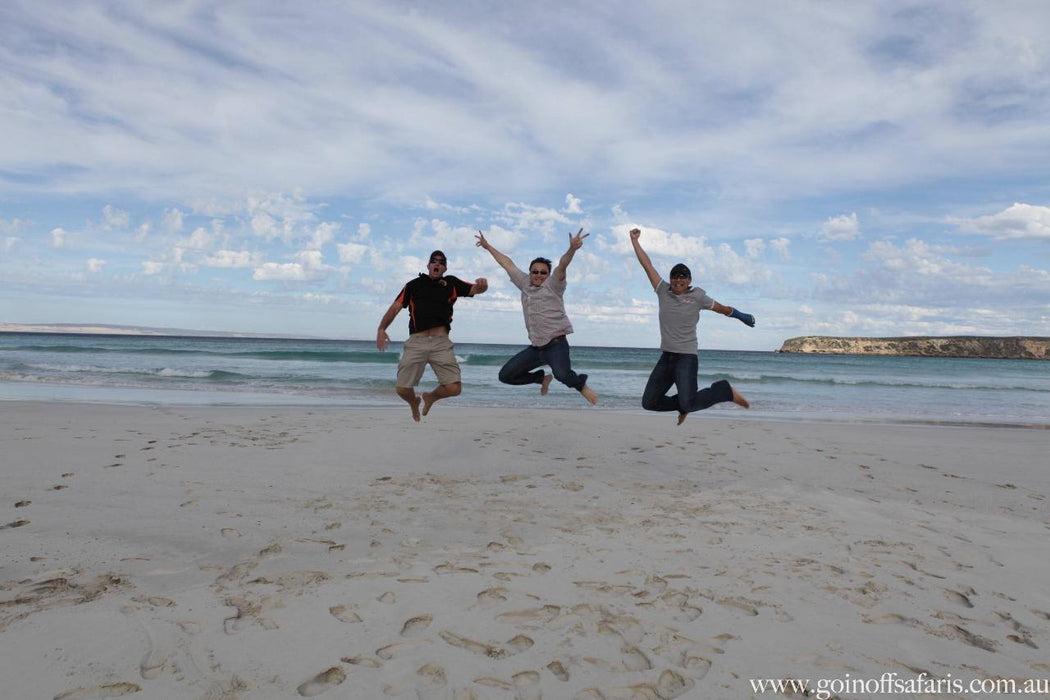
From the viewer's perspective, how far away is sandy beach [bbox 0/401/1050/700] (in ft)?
9.70

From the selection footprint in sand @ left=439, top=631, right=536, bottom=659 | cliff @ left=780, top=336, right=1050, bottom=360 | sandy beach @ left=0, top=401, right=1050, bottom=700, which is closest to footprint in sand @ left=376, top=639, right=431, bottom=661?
sandy beach @ left=0, top=401, right=1050, bottom=700

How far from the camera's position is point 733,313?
23.3 feet

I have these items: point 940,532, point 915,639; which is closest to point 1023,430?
point 940,532

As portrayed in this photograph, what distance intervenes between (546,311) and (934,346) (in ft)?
327

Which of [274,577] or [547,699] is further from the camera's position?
[274,577]

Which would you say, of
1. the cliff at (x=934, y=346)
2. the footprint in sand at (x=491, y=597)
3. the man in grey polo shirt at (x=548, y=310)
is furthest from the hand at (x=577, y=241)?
the cliff at (x=934, y=346)

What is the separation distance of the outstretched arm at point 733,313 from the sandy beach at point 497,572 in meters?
1.74

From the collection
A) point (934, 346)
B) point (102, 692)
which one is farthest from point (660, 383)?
point (934, 346)

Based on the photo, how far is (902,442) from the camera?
34.4 ft

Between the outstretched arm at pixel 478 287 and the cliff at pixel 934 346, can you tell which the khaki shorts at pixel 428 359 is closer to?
the outstretched arm at pixel 478 287

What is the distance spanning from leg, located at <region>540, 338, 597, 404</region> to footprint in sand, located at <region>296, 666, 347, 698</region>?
4.76m

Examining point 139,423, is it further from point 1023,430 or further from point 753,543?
point 1023,430

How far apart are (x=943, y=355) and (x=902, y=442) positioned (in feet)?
298

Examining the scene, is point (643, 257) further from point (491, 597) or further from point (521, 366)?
point (491, 597)
